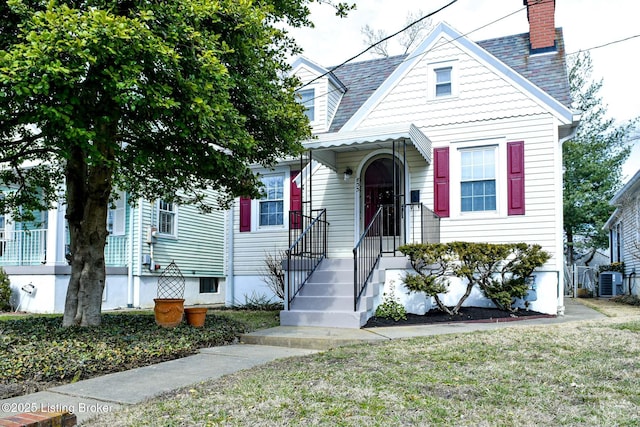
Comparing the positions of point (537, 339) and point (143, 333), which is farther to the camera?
point (143, 333)

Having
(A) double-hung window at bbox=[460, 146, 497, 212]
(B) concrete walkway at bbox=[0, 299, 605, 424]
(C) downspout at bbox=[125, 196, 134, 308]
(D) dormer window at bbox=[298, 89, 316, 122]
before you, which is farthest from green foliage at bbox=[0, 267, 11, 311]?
(A) double-hung window at bbox=[460, 146, 497, 212]

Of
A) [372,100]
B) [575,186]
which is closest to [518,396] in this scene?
[372,100]

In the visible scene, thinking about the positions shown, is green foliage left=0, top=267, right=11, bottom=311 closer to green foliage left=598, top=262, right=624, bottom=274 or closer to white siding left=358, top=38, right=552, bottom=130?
white siding left=358, top=38, right=552, bottom=130

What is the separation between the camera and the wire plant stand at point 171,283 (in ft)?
49.0

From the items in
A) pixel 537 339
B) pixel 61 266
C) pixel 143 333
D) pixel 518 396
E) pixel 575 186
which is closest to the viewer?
pixel 518 396

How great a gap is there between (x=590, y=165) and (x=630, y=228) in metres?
8.89

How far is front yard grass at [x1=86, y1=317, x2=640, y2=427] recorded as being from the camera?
3501 mm

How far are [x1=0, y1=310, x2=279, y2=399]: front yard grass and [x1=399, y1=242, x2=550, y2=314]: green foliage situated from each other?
2945 millimetres

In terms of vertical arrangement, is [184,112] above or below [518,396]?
above

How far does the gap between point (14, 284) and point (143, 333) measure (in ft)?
26.1

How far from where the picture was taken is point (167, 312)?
7.73 meters

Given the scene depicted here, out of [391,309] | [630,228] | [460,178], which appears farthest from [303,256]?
[630,228]

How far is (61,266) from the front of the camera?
1234 centimetres

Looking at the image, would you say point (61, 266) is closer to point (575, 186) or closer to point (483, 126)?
point (483, 126)
